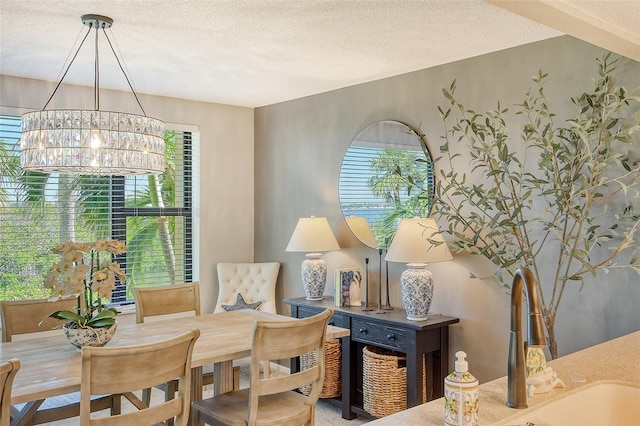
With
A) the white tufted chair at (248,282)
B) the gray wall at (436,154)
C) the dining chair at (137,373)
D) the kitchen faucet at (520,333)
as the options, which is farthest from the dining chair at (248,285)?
the kitchen faucet at (520,333)

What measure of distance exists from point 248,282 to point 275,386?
2529 mm

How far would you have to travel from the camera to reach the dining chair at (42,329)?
2.77 m

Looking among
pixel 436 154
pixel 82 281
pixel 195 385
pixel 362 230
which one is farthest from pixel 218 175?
pixel 82 281

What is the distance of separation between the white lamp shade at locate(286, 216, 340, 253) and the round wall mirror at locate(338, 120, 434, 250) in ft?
0.60

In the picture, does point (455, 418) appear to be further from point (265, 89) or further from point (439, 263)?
point (265, 89)

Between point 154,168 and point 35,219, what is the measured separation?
1.72 meters

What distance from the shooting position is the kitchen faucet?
4.50 ft

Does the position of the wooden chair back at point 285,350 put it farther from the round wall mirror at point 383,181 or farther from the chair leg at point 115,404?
the round wall mirror at point 383,181

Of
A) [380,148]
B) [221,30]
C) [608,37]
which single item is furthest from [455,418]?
[380,148]

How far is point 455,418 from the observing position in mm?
1385

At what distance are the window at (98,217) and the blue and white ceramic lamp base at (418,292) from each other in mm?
2311

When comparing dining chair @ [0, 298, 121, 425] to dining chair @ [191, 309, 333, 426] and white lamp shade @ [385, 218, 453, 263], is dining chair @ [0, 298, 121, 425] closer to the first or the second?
dining chair @ [191, 309, 333, 426]

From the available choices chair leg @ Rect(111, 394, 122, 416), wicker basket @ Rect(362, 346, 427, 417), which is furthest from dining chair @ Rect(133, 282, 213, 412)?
wicker basket @ Rect(362, 346, 427, 417)

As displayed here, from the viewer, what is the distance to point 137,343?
9.25ft
